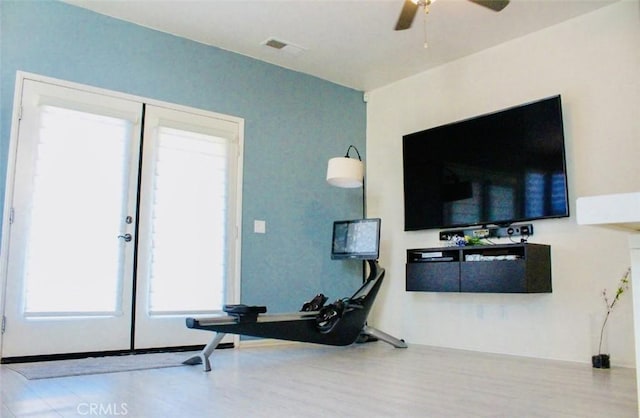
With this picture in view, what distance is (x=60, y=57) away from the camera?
3.88 m

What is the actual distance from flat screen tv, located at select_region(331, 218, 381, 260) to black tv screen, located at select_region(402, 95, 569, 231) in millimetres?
487

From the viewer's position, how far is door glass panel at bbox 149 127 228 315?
4203mm

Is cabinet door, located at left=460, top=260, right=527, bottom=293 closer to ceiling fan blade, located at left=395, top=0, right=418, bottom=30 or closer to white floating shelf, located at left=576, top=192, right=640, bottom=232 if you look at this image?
ceiling fan blade, located at left=395, top=0, right=418, bottom=30

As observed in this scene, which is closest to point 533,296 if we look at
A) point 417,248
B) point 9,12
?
point 417,248

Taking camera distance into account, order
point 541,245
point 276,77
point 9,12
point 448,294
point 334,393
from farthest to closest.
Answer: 1. point 276,77
2. point 448,294
3. point 541,245
4. point 9,12
5. point 334,393

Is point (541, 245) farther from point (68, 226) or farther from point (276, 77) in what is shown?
point (68, 226)

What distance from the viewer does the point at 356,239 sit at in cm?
488

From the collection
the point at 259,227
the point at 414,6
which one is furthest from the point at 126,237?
the point at 414,6

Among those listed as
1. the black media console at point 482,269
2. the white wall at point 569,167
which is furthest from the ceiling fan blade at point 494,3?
the black media console at point 482,269

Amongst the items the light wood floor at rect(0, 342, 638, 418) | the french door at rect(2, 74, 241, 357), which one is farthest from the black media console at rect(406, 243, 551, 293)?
the french door at rect(2, 74, 241, 357)

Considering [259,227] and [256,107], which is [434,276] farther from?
→ [256,107]

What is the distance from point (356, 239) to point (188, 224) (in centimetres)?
156

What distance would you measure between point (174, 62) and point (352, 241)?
7.49 feet

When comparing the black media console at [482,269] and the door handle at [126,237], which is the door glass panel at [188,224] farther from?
the black media console at [482,269]
